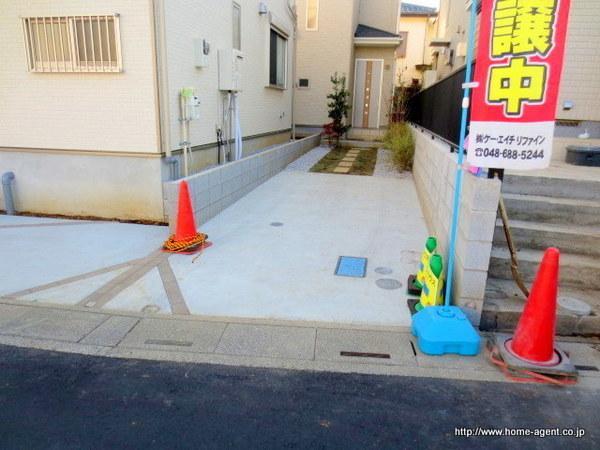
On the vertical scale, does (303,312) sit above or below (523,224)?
below

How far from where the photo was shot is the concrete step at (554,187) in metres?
4.21

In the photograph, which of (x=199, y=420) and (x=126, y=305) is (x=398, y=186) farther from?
(x=199, y=420)

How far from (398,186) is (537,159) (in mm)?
5582

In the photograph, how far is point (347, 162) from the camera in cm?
1108

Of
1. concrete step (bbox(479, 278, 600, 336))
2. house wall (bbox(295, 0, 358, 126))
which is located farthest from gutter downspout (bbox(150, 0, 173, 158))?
house wall (bbox(295, 0, 358, 126))

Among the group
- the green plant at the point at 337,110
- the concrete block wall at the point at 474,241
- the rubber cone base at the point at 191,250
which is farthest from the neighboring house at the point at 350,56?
→ the concrete block wall at the point at 474,241

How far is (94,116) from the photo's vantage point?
223 inches

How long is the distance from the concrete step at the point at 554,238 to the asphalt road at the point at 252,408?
5.04ft

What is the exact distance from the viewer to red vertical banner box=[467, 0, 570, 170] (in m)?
2.67

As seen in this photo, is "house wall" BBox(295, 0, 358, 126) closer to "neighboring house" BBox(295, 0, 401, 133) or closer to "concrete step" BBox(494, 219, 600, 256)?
"neighboring house" BBox(295, 0, 401, 133)

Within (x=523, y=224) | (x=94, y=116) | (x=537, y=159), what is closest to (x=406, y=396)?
(x=537, y=159)

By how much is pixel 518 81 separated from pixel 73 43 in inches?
207

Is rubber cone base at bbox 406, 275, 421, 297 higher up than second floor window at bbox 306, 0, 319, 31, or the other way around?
second floor window at bbox 306, 0, 319, 31

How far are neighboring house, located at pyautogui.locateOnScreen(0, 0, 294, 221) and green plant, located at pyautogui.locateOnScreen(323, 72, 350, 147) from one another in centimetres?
756
